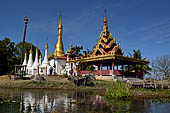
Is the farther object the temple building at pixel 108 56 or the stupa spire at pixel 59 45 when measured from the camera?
the stupa spire at pixel 59 45

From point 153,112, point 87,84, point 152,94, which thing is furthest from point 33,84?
point 153,112

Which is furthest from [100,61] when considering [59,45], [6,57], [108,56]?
[6,57]

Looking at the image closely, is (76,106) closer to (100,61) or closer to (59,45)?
(100,61)

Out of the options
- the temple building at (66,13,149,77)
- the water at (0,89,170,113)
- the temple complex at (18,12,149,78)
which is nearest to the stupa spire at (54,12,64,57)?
the temple complex at (18,12,149,78)

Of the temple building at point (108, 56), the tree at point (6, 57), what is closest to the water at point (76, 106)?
the temple building at point (108, 56)

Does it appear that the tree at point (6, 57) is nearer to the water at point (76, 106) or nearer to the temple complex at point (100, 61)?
the temple complex at point (100, 61)

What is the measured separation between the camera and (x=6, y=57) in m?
47.5

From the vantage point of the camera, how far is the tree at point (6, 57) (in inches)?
1824

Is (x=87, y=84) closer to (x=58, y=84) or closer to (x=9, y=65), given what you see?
(x=58, y=84)

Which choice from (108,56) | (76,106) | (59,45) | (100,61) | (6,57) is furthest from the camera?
(59,45)

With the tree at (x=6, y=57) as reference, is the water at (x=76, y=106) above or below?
below

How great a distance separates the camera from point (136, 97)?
1538 centimetres

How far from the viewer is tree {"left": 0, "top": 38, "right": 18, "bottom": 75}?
4633cm

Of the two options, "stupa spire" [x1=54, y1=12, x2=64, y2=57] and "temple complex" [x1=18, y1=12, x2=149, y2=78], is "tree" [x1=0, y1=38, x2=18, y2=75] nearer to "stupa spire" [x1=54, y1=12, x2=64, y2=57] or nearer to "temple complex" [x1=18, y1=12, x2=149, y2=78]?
"temple complex" [x1=18, y1=12, x2=149, y2=78]
